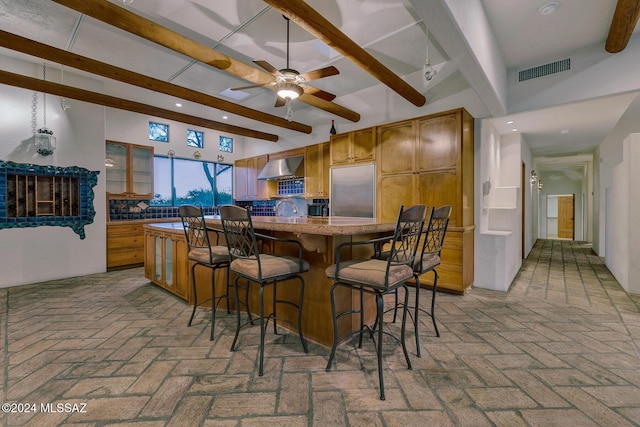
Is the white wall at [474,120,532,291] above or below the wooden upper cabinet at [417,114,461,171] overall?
below

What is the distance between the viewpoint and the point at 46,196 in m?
4.26

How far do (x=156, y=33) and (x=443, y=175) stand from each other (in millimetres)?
3473

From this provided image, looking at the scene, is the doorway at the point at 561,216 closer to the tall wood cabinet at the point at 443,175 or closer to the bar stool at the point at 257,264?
the tall wood cabinet at the point at 443,175

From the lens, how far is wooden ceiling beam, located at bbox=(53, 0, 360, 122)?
83.5 inches

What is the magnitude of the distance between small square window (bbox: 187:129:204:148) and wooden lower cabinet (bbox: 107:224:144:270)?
2.27 metres

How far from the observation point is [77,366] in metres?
1.92

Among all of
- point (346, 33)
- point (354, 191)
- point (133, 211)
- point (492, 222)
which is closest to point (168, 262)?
point (133, 211)

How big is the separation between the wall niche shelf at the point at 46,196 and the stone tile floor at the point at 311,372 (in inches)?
64.7

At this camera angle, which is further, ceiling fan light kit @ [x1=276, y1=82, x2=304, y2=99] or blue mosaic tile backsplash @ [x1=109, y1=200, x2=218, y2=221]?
blue mosaic tile backsplash @ [x1=109, y1=200, x2=218, y2=221]

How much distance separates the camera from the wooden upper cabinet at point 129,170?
5.06 metres

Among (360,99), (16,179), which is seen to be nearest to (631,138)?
(360,99)

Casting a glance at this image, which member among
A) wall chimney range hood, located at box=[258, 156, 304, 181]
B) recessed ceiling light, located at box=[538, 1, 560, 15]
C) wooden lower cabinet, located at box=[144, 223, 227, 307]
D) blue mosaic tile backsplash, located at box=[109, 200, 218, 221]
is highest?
recessed ceiling light, located at box=[538, 1, 560, 15]

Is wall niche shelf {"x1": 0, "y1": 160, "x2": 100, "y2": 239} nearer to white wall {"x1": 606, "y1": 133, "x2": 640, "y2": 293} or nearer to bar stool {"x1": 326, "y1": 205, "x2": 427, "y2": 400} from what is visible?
bar stool {"x1": 326, "y1": 205, "x2": 427, "y2": 400}

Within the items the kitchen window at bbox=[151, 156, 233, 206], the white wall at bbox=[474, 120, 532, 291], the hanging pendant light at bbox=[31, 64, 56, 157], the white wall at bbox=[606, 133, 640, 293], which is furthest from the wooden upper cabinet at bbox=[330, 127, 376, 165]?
the hanging pendant light at bbox=[31, 64, 56, 157]
